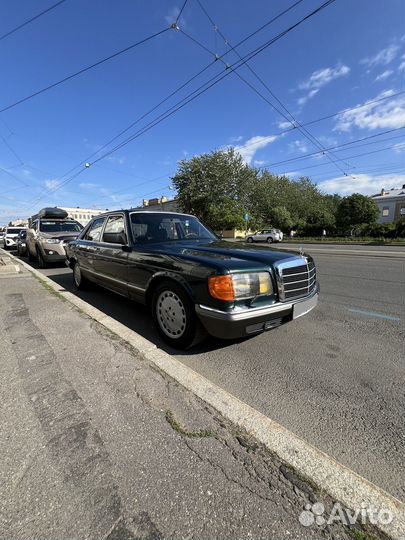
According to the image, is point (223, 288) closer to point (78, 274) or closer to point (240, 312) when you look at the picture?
point (240, 312)

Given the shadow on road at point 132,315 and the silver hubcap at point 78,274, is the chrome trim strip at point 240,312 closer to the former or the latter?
the shadow on road at point 132,315

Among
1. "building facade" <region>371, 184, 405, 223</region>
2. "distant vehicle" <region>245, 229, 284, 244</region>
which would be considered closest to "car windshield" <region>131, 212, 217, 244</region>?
"distant vehicle" <region>245, 229, 284, 244</region>

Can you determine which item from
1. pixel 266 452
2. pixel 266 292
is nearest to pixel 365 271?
pixel 266 292

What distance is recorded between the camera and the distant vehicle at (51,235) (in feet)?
33.7

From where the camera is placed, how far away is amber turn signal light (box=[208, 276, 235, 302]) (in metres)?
2.90

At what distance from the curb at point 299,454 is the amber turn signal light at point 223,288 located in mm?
776

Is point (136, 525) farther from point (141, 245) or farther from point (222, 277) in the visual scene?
point (141, 245)

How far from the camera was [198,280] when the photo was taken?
309cm

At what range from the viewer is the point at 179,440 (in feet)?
6.64

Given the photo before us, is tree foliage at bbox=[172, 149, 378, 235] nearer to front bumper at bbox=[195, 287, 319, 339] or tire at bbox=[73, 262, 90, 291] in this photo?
tire at bbox=[73, 262, 90, 291]

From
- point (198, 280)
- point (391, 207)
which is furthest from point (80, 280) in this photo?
point (391, 207)

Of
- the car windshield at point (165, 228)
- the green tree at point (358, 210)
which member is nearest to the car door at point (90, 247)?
the car windshield at point (165, 228)

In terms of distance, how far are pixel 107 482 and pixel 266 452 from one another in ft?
3.18

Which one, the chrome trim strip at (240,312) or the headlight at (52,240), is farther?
the headlight at (52,240)
